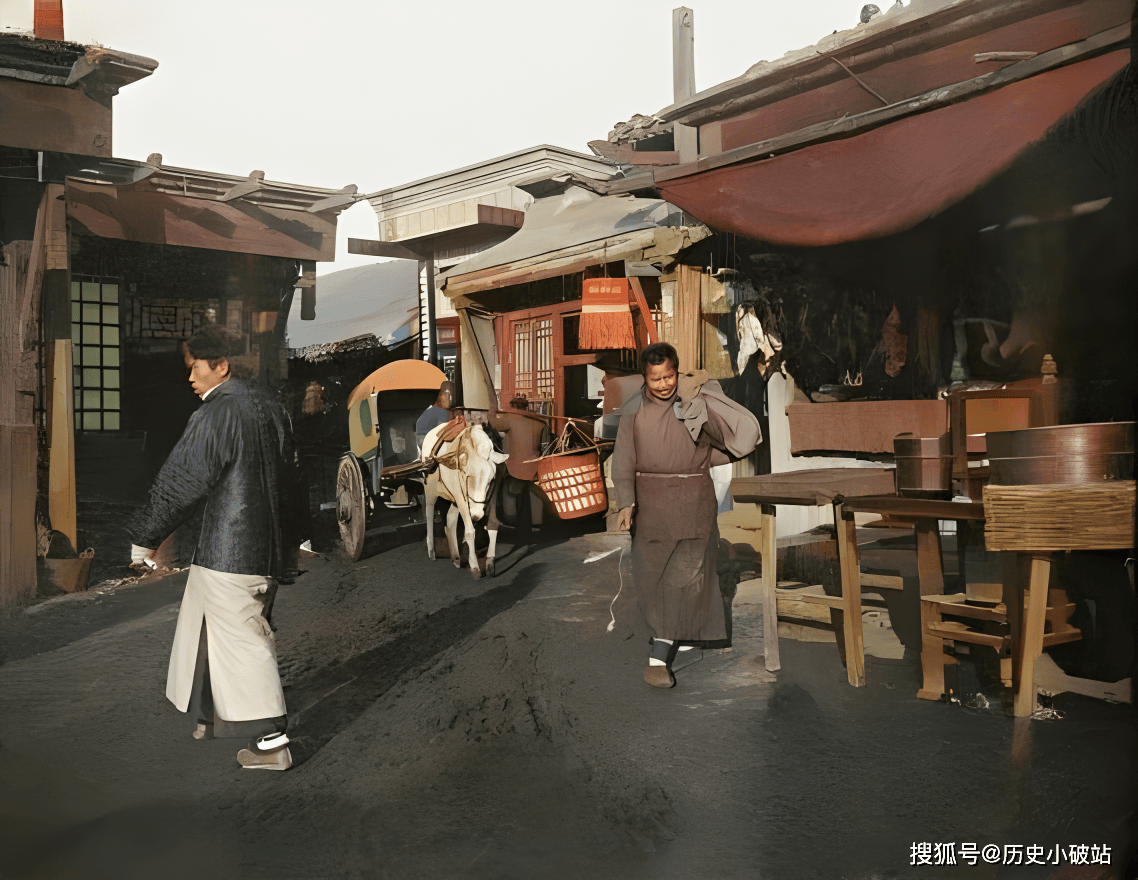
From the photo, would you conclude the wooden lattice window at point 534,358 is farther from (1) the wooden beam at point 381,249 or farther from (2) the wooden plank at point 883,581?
(2) the wooden plank at point 883,581

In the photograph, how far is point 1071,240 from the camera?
4.23 m

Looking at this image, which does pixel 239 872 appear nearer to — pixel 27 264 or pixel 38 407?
pixel 38 407

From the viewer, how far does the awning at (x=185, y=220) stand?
4645mm

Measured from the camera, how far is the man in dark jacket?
3801 mm

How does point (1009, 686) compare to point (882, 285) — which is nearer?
point (1009, 686)

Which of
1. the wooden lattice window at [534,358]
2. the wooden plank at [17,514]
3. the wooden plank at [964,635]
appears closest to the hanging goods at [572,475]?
the wooden lattice window at [534,358]

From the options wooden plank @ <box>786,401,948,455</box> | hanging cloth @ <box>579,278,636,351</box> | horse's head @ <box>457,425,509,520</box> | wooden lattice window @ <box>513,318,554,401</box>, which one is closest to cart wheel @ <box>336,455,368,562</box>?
horse's head @ <box>457,425,509,520</box>

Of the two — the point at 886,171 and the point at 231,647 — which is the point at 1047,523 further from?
the point at 231,647

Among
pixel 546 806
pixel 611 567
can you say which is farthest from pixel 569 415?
pixel 546 806

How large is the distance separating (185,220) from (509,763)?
11.3 ft

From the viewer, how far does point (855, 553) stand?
4.36 metres

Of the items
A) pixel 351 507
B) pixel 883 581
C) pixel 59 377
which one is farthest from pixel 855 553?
pixel 59 377

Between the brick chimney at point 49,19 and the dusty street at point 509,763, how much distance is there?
10.0 ft

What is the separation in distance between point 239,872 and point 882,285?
4.91 metres
